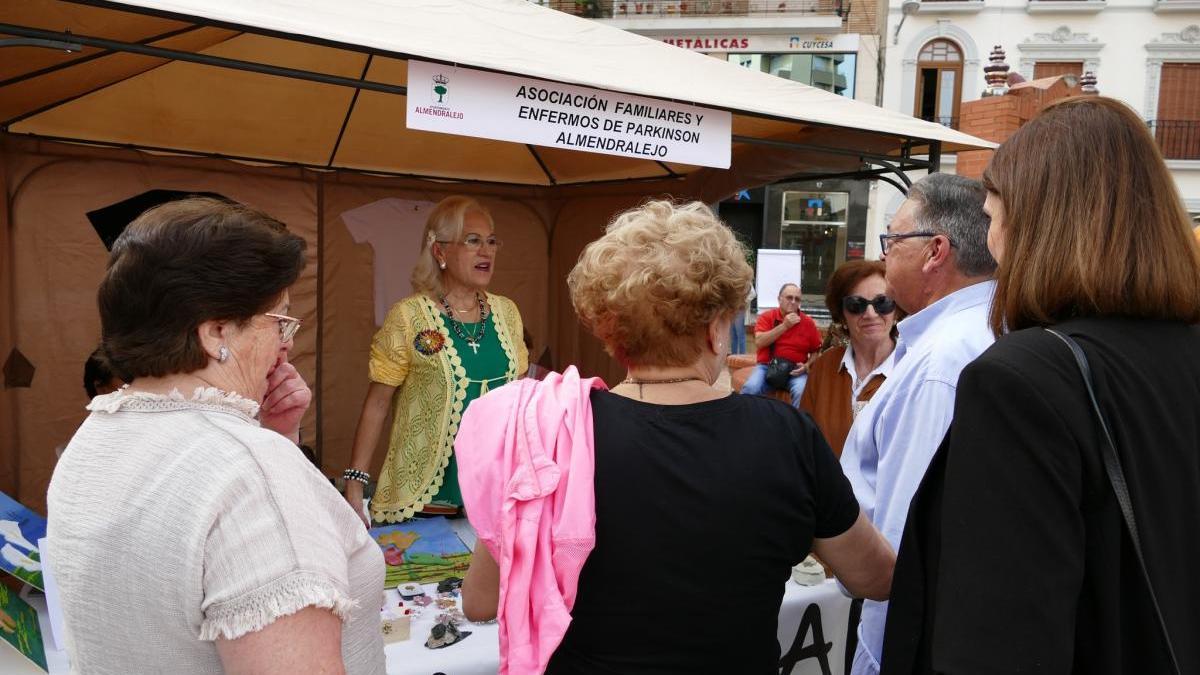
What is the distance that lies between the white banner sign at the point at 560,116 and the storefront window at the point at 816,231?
18.0m

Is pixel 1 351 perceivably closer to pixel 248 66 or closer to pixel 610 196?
pixel 248 66

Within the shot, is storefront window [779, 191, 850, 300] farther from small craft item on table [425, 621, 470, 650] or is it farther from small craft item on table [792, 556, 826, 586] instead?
small craft item on table [425, 621, 470, 650]

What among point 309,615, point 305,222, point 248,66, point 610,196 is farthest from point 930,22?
point 309,615

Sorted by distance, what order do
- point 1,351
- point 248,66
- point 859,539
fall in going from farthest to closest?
point 1,351 → point 248,66 → point 859,539

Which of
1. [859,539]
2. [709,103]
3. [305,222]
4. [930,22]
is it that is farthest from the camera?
[930,22]

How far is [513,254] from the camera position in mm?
4949

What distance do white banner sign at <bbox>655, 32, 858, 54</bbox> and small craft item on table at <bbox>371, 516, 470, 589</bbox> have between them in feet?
58.4

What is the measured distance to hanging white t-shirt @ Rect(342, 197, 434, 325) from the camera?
14.6ft

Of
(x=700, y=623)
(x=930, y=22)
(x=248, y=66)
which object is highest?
Result: (x=930, y=22)

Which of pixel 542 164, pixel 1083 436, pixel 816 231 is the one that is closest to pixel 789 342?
pixel 542 164

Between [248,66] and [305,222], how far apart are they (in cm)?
210

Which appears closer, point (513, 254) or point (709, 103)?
point (709, 103)

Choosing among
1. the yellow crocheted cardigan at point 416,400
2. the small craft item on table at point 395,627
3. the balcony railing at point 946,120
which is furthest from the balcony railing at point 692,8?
the small craft item on table at point 395,627

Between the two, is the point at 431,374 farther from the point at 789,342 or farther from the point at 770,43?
the point at 770,43
